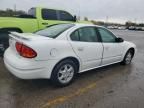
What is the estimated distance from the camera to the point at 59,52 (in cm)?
402

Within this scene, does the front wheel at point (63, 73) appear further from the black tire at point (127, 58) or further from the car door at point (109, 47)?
the black tire at point (127, 58)

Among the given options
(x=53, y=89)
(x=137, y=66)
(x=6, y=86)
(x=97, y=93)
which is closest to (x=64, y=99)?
(x=53, y=89)

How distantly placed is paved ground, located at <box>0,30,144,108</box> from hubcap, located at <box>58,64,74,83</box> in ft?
0.67

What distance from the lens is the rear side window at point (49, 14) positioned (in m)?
7.96

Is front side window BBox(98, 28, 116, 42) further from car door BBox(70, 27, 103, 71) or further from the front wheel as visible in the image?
the front wheel

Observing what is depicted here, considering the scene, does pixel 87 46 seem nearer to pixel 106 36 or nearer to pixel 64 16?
pixel 106 36

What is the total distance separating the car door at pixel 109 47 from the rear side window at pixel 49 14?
3.43 meters

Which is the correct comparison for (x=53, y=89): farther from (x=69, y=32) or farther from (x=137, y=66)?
(x=137, y=66)

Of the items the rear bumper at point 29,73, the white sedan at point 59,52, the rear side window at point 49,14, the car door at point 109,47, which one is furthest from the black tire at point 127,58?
the rear side window at point 49,14

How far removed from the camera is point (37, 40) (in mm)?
3818

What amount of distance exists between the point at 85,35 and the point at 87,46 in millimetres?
366

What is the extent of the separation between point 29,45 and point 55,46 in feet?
1.87

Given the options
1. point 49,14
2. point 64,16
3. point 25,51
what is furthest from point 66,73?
point 64,16

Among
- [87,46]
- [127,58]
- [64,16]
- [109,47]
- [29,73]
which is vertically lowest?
[127,58]
